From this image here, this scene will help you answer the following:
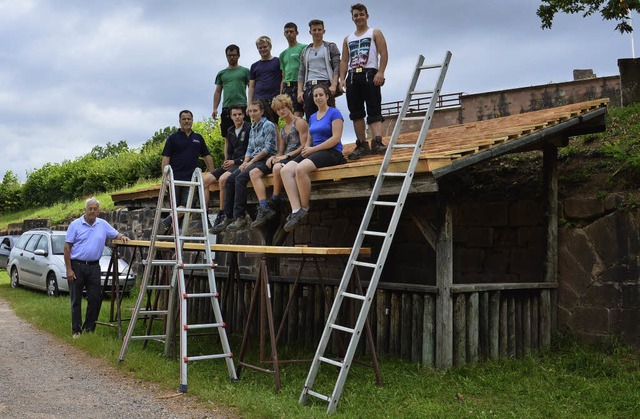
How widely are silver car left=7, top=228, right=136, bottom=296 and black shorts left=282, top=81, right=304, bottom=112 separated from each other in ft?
25.0

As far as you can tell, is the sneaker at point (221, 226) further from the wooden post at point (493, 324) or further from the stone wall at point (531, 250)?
the wooden post at point (493, 324)

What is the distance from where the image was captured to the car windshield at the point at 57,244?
16.9 metres

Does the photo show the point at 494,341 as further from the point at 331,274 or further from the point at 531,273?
the point at 331,274

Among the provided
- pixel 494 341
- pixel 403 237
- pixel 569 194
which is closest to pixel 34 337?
pixel 403 237

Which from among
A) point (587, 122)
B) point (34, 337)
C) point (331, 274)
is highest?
point (587, 122)

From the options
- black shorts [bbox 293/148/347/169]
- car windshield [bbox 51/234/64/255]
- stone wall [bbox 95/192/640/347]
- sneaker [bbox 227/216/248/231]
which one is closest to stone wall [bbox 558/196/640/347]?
stone wall [bbox 95/192/640/347]

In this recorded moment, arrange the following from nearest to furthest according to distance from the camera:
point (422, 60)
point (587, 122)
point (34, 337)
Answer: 1. point (422, 60)
2. point (587, 122)
3. point (34, 337)

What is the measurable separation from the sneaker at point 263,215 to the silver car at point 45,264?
7.87m

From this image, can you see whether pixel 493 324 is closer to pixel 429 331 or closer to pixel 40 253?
pixel 429 331

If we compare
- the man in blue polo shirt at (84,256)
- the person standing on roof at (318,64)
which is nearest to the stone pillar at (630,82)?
the person standing on roof at (318,64)

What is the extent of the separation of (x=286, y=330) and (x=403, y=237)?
91.5 inches

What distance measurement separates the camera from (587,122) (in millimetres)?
8508

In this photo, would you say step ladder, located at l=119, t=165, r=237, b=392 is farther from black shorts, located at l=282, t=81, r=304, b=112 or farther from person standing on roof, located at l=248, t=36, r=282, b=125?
person standing on roof, located at l=248, t=36, r=282, b=125

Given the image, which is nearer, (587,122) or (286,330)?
(587,122)
